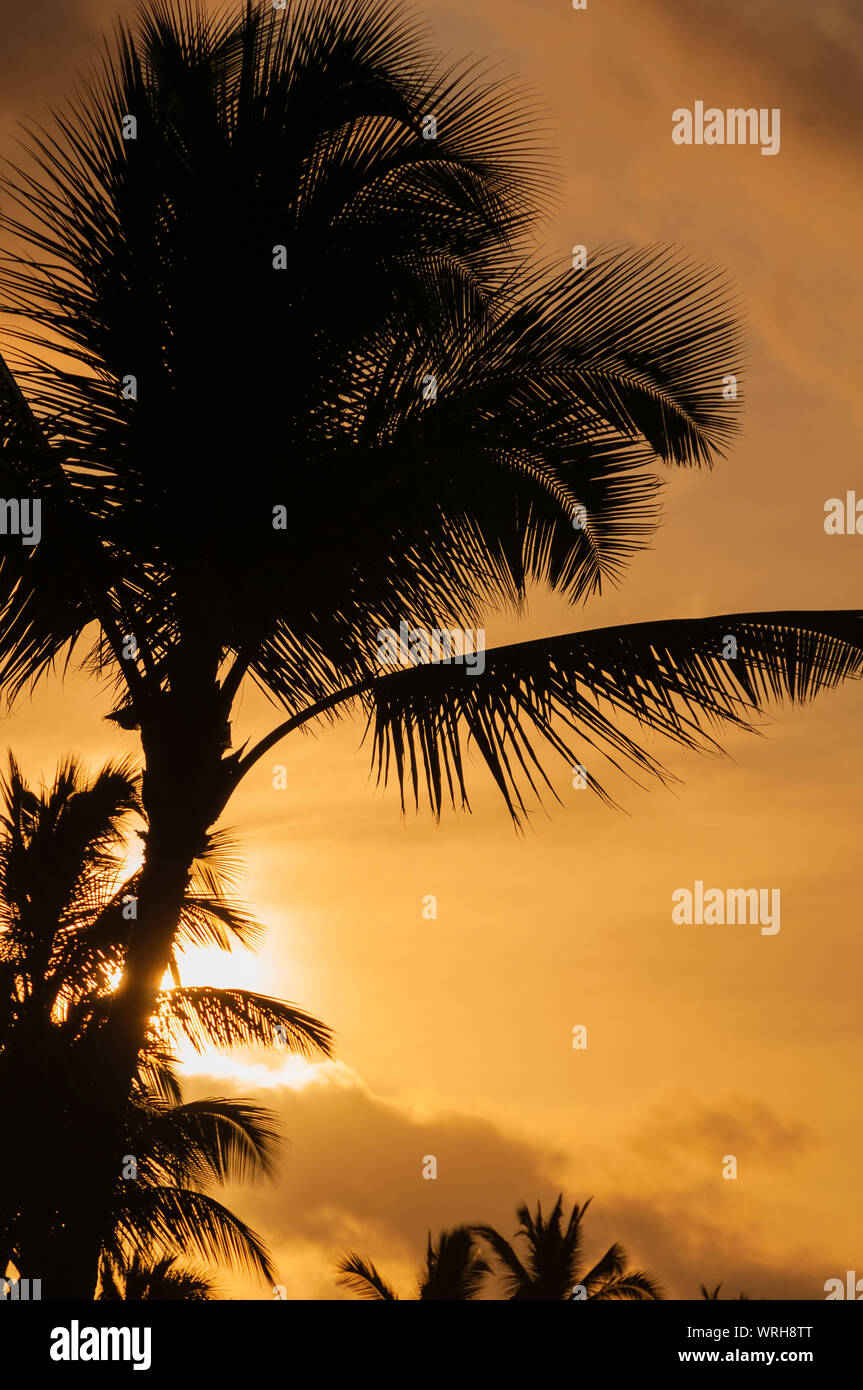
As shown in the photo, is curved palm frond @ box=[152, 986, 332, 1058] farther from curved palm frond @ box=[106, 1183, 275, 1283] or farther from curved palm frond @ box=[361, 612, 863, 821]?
curved palm frond @ box=[361, 612, 863, 821]

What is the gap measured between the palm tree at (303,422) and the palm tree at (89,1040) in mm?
605

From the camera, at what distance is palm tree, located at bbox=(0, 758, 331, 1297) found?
4238 mm

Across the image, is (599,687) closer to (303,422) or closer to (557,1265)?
(303,422)

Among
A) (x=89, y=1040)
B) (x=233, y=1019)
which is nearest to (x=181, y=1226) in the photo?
(x=233, y=1019)

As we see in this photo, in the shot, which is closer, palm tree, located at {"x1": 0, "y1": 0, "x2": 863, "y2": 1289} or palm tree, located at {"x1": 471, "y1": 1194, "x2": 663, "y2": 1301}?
palm tree, located at {"x1": 0, "y1": 0, "x2": 863, "y2": 1289}

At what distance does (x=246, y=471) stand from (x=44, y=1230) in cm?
305

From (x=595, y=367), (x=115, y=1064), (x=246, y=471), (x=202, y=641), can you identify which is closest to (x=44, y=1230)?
(x=115, y=1064)

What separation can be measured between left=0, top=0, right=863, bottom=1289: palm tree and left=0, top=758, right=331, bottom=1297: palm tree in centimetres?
60

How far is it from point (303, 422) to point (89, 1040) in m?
2.70

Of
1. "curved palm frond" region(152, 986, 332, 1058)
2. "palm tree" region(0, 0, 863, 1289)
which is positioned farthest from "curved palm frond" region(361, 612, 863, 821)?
"curved palm frond" region(152, 986, 332, 1058)

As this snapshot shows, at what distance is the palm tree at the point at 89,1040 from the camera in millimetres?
4238

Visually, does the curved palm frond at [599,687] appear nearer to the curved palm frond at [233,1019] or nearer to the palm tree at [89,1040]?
the palm tree at [89,1040]

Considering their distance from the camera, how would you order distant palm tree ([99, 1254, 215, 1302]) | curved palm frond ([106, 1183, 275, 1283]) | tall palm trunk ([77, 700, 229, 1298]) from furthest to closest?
distant palm tree ([99, 1254, 215, 1302]) < curved palm frond ([106, 1183, 275, 1283]) < tall palm trunk ([77, 700, 229, 1298])
